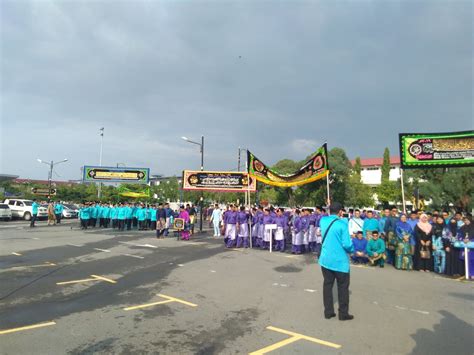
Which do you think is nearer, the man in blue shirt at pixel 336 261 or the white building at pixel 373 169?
the man in blue shirt at pixel 336 261

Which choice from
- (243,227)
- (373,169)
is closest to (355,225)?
(243,227)

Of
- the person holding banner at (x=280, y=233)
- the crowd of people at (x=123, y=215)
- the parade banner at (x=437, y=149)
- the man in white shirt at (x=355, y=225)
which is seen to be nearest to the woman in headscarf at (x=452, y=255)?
the parade banner at (x=437, y=149)

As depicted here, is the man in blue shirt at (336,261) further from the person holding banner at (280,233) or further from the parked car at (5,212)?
the parked car at (5,212)

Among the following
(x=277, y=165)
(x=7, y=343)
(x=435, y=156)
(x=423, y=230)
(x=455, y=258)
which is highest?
(x=277, y=165)

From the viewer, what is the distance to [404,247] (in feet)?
32.7

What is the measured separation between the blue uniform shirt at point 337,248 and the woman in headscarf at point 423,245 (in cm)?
531

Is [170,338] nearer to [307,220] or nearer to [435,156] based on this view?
[307,220]

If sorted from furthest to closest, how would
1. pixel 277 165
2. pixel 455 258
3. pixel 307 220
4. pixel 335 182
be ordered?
pixel 277 165, pixel 335 182, pixel 307 220, pixel 455 258

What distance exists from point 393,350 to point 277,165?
51727 millimetres

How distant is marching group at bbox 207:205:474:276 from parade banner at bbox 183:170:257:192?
5243 millimetres

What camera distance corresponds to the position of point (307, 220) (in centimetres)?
1312

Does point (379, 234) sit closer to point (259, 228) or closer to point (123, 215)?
point (259, 228)

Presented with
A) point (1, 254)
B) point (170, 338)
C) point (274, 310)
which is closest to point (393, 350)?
point (274, 310)

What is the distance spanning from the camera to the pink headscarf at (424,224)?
974cm
